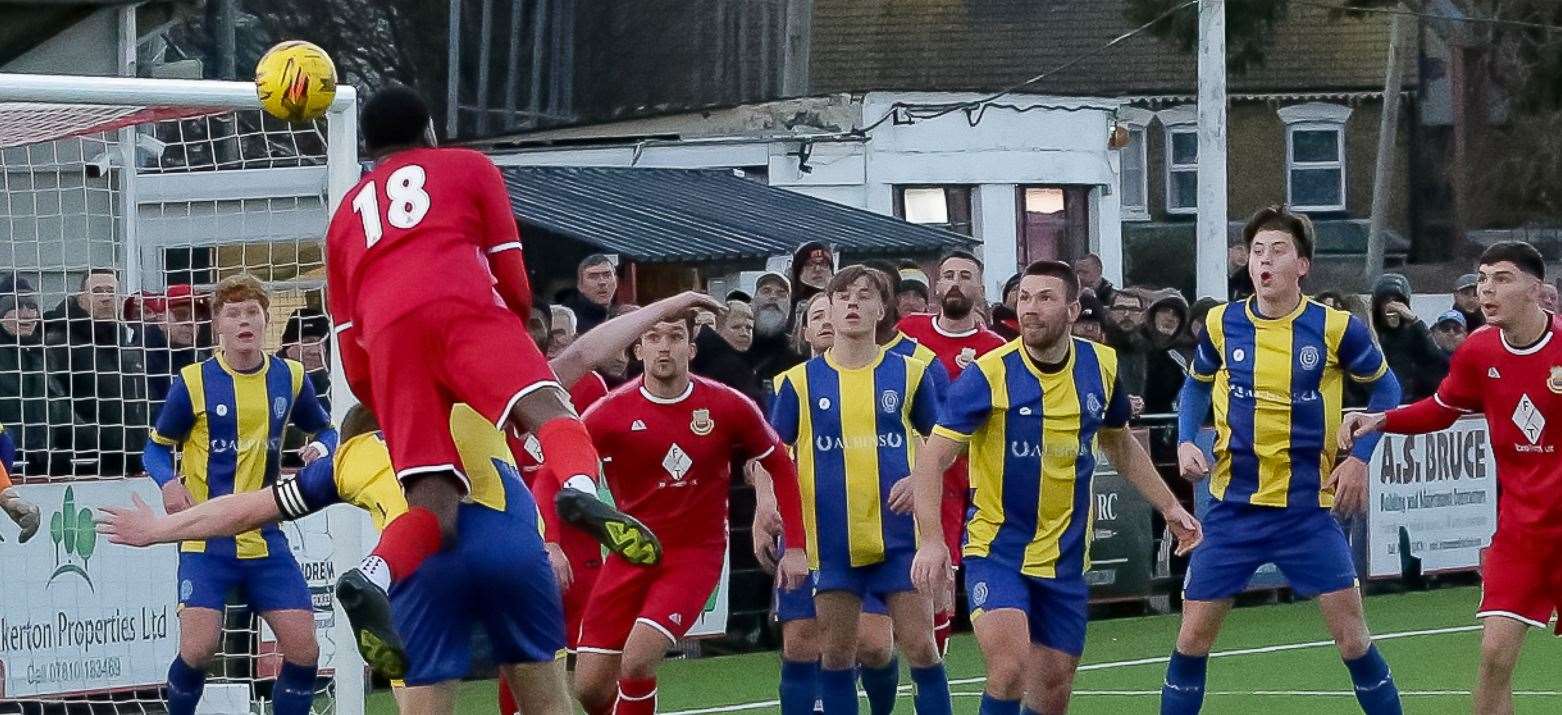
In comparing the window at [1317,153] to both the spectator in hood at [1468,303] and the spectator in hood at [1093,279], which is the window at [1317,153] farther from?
the spectator in hood at [1093,279]

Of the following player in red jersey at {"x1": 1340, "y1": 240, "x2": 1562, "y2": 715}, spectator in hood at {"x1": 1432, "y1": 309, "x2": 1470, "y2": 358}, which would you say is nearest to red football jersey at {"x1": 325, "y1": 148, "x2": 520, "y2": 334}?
player in red jersey at {"x1": 1340, "y1": 240, "x2": 1562, "y2": 715}

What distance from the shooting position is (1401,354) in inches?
672

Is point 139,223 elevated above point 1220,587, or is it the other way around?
point 139,223

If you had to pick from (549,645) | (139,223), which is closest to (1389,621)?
(139,223)

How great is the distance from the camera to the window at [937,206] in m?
30.8

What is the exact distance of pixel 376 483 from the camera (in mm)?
6871

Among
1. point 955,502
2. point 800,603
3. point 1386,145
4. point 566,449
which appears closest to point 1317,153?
point 1386,145

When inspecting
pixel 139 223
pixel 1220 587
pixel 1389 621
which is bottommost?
pixel 1389 621

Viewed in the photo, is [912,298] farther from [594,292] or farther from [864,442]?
[864,442]

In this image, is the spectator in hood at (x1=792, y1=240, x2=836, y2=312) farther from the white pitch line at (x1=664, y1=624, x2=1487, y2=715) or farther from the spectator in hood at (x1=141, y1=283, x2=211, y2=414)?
the spectator in hood at (x1=141, y1=283, x2=211, y2=414)

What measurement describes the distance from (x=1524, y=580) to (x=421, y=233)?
4.66 metres

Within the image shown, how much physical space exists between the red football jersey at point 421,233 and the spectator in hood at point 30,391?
18.4 ft

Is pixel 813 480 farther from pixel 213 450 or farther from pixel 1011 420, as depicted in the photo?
pixel 213 450

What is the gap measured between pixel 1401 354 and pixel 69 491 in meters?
9.11
